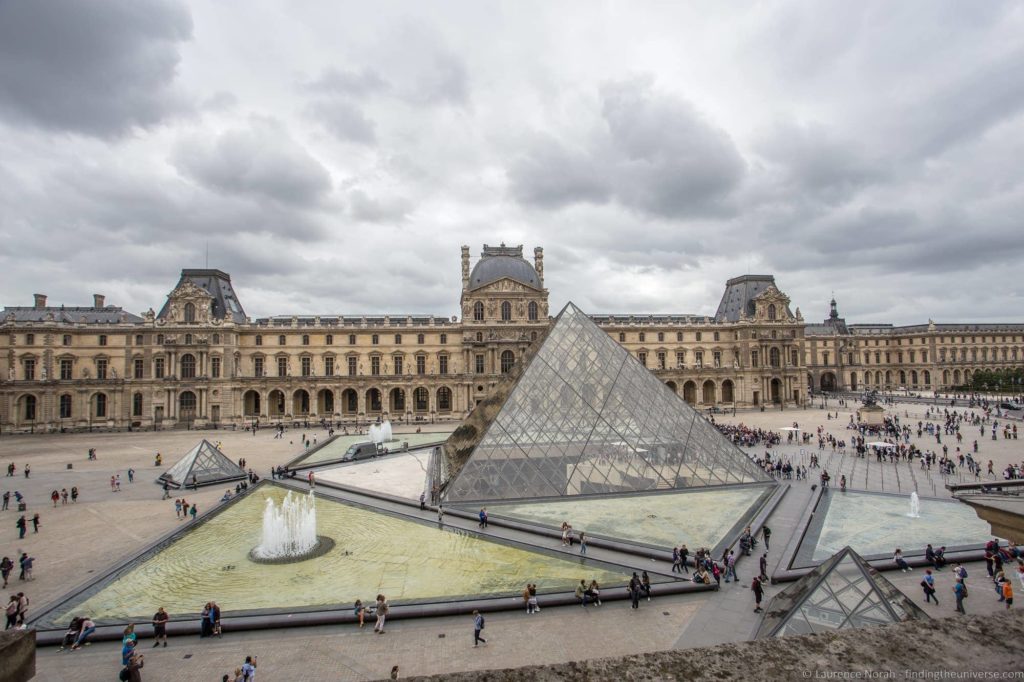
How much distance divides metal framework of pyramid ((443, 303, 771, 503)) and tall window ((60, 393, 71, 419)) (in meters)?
40.7

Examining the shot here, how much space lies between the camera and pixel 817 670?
2.54m

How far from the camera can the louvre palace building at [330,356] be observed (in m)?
46.9

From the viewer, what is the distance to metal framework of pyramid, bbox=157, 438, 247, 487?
2373 cm

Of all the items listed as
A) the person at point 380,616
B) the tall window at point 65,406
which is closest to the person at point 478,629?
the person at point 380,616

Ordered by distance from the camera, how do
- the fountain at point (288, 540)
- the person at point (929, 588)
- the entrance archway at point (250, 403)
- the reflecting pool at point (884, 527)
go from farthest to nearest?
1. the entrance archway at point (250, 403)
2. the fountain at point (288, 540)
3. the reflecting pool at point (884, 527)
4. the person at point (929, 588)

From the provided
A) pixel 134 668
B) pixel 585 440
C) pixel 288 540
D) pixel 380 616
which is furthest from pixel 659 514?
pixel 134 668

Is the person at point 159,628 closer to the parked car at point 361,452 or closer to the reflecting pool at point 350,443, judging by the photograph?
the reflecting pool at point 350,443

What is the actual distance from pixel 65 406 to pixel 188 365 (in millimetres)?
10090

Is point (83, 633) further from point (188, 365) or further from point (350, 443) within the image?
point (188, 365)

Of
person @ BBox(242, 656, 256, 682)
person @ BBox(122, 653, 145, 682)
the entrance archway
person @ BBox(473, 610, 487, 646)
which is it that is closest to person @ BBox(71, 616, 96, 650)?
person @ BBox(122, 653, 145, 682)

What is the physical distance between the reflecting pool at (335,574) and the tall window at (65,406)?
4132cm

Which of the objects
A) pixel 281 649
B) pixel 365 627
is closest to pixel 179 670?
pixel 281 649

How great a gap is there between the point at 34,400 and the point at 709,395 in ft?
206

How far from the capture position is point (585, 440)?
21484 mm
